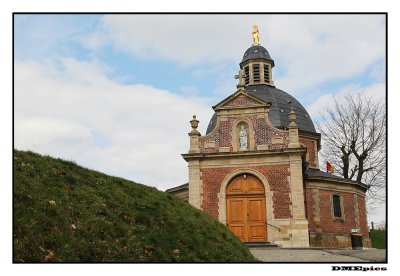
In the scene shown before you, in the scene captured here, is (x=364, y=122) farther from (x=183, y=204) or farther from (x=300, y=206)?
(x=183, y=204)

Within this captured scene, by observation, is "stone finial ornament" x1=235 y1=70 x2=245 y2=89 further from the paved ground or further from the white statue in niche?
the paved ground

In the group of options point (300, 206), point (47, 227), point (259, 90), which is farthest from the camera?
point (259, 90)

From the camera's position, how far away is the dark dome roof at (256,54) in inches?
1439

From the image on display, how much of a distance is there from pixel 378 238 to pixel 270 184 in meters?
19.7

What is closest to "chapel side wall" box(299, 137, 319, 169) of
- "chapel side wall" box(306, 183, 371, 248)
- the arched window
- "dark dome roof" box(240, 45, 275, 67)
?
"chapel side wall" box(306, 183, 371, 248)

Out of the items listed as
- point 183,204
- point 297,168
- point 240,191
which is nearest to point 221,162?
point 240,191

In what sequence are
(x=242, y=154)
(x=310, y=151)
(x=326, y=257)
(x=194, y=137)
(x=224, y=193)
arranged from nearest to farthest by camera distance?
(x=326, y=257)
(x=224, y=193)
(x=242, y=154)
(x=194, y=137)
(x=310, y=151)

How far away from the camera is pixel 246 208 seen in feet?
74.7

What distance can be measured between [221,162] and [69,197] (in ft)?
43.9

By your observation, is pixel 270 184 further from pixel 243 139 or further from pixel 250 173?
pixel 243 139

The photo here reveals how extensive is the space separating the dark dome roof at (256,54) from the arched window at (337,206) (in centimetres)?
1329

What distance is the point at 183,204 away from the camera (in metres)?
14.6

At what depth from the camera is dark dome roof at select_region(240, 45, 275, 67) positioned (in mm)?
36562

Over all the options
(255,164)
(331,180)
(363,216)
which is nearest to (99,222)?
(255,164)
